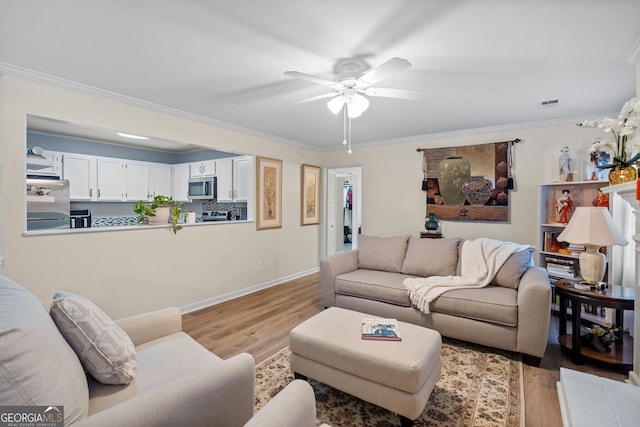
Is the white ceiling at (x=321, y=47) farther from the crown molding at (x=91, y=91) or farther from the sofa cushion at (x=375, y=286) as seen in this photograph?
the sofa cushion at (x=375, y=286)

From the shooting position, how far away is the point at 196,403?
109 centimetres

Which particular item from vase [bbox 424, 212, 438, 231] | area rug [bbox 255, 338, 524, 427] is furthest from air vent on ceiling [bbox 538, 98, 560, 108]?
area rug [bbox 255, 338, 524, 427]

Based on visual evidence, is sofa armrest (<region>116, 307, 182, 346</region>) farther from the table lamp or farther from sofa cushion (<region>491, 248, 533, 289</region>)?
the table lamp

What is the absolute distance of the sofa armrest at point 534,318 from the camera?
2.31 m

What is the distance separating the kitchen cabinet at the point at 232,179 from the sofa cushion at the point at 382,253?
84.1 inches

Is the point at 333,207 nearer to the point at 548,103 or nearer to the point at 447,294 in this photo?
the point at 447,294

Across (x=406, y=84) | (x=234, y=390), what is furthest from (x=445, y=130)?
(x=234, y=390)

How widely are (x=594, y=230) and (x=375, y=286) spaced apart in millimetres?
1915

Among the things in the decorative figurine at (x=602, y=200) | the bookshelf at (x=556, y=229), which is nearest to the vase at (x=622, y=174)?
the decorative figurine at (x=602, y=200)

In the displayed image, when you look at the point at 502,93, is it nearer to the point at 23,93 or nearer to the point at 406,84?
the point at 406,84

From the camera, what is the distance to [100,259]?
9.37 ft

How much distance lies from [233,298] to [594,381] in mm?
3689

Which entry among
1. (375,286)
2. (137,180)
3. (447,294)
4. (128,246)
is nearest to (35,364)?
(128,246)

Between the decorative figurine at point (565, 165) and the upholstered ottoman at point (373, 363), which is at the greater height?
the decorative figurine at point (565, 165)
